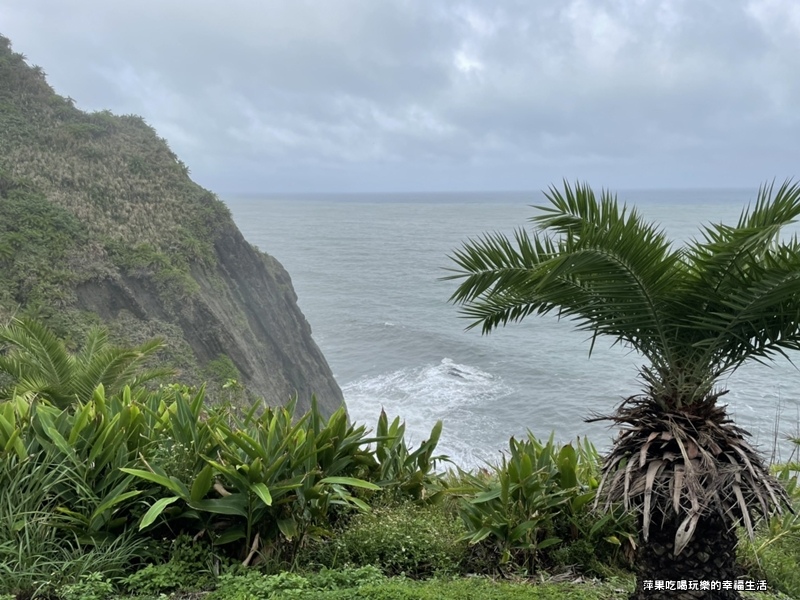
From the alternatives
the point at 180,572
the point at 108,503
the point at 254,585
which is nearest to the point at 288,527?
the point at 254,585

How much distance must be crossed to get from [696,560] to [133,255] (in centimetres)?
1999

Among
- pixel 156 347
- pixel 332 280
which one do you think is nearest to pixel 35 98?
pixel 156 347

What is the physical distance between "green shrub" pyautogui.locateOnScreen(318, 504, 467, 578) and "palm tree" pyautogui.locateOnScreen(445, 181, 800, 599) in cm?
134

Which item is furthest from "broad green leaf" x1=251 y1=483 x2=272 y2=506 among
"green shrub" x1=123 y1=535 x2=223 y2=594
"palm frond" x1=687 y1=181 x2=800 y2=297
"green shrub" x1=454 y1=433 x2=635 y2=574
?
"palm frond" x1=687 y1=181 x2=800 y2=297

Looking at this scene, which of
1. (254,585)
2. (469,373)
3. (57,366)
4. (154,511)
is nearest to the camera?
(254,585)

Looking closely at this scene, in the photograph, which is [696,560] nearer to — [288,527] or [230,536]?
[288,527]

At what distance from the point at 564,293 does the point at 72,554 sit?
3.56m

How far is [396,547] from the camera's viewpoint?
4531 millimetres

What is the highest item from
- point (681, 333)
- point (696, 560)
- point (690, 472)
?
point (681, 333)

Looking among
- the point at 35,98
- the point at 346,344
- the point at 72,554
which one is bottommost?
the point at 346,344

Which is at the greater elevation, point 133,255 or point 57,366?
point 133,255

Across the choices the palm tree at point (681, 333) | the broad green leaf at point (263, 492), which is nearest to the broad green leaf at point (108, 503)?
the broad green leaf at point (263, 492)

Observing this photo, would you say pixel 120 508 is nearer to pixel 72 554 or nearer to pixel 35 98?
pixel 72 554

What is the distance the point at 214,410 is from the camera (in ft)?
17.9
